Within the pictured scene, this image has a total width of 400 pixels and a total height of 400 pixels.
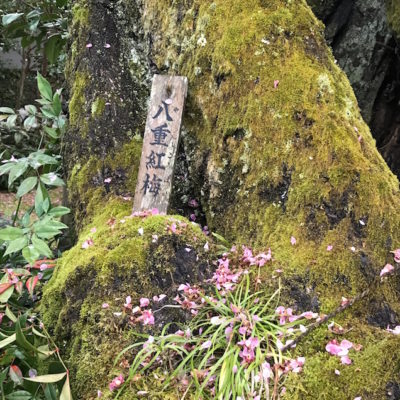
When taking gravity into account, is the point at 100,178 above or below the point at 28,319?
above

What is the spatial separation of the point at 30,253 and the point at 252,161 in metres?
1.20

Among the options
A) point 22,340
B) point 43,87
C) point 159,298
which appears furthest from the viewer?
point 43,87

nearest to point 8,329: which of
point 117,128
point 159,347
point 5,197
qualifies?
point 159,347

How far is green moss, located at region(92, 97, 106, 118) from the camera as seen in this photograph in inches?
118

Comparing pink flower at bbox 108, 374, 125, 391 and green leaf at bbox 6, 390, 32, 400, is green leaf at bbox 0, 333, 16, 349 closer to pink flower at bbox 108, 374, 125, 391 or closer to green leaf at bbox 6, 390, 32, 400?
green leaf at bbox 6, 390, 32, 400

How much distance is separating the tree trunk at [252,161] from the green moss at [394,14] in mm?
1883

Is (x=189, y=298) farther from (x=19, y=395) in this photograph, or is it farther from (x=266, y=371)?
(x=19, y=395)

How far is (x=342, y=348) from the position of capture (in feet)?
5.65

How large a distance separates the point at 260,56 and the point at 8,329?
1.92 metres

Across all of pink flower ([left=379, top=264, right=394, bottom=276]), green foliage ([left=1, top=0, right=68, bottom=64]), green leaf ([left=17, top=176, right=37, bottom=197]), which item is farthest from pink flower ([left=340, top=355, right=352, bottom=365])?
green foliage ([left=1, top=0, right=68, bottom=64])

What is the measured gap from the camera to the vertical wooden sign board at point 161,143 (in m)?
2.48

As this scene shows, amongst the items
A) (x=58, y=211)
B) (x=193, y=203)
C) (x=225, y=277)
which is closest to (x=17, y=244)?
(x=58, y=211)

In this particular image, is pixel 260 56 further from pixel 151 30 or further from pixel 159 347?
pixel 159 347

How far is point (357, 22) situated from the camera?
4828 millimetres
